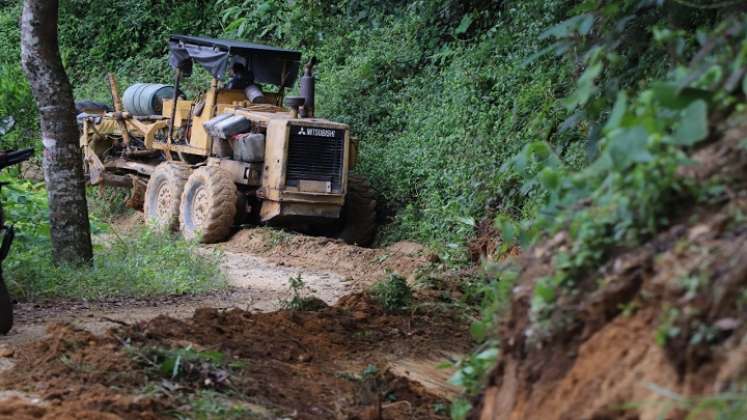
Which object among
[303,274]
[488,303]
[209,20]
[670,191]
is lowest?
[303,274]

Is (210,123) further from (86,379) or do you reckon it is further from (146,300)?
(86,379)

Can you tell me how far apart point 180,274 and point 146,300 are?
0.99 m

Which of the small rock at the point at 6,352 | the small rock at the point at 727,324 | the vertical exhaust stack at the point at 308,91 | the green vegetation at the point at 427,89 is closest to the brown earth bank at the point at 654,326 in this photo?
the small rock at the point at 727,324

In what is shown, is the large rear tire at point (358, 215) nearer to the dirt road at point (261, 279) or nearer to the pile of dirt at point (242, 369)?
the dirt road at point (261, 279)

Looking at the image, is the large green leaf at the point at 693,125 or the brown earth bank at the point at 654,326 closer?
the brown earth bank at the point at 654,326

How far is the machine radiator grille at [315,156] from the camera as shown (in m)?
14.3

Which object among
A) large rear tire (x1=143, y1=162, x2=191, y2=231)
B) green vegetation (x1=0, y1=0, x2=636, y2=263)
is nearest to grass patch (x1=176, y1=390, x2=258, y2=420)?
green vegetation (x1=0, y1=0, x2=636, y2=263)

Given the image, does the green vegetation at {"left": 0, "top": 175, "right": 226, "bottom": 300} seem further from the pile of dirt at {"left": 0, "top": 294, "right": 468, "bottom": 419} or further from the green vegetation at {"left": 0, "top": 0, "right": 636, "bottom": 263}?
the green vegetation at {"left": 0, "top": 0, "right": 636, "bottom": 263}

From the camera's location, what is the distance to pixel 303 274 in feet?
39.3

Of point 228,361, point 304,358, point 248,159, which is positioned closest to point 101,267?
point 304,358

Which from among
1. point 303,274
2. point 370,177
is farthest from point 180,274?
point 370,177

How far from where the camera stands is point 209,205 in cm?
1427

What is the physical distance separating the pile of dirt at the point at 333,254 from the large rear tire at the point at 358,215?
2.91ft

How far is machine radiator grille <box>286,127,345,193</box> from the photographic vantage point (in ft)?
47.0
